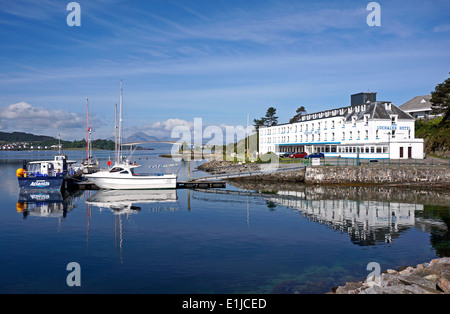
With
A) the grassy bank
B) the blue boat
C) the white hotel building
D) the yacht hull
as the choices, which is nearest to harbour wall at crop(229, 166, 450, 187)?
the white hotel building

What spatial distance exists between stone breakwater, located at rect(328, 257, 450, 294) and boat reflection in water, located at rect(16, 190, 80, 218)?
2788 centimetres

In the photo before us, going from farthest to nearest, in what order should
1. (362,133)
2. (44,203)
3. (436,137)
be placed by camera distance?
1. (436,137)
2. (362,133)
3. (44,203)

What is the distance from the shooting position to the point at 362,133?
2793 inches

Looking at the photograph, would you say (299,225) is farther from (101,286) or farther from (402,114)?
(402,114)

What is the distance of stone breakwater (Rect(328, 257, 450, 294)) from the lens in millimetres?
13508

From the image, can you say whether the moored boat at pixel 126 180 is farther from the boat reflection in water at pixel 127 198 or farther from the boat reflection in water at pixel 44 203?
the boat reflection in water at pixel 44 203

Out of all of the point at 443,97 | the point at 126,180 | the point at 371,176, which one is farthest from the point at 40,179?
the point at 443,97

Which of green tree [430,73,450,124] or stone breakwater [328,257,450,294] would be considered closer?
stone breakwater [328,257,450,294]

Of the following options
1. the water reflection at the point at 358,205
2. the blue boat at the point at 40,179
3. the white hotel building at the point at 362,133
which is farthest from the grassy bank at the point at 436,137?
the blue boat at the point at 40,179

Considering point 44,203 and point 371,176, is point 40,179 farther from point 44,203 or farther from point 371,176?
point 371,176

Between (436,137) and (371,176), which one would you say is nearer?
(371,176)

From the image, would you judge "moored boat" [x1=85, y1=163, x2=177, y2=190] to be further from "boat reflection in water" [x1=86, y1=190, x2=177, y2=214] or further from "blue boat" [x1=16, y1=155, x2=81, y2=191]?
"blue boat" [x1=16, y1=155, x2=81, y2=191]

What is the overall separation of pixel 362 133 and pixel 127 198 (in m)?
48.6
